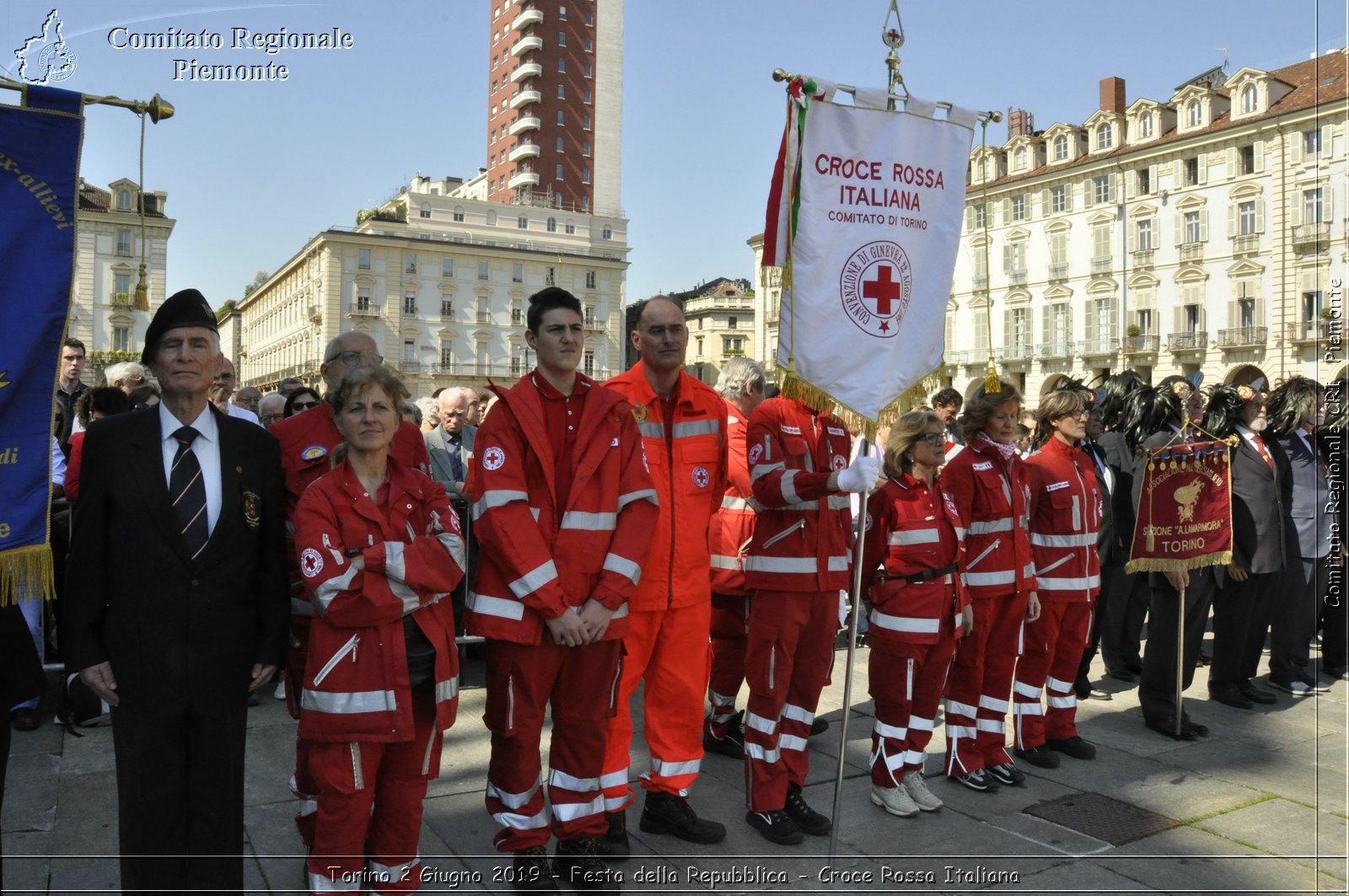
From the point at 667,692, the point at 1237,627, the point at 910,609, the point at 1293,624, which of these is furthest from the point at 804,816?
the point at 1293,624

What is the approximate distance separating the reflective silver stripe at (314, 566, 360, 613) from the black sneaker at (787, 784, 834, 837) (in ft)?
7.93

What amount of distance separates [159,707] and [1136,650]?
7373mm

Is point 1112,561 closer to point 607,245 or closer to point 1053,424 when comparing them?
point 1053,424

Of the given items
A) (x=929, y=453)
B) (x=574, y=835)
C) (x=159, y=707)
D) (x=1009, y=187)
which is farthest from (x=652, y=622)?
(x=1009, y=187)

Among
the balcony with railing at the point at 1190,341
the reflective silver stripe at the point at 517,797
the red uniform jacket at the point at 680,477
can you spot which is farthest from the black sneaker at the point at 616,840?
the balcony with railing at the point at 1190,341

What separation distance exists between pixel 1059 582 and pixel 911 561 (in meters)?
1.45

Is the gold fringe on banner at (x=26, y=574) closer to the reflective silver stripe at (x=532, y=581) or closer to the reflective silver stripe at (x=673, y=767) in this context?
the reflective silver stripe at (x=532, y=581)

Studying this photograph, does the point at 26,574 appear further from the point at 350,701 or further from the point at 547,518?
the point at 547,518

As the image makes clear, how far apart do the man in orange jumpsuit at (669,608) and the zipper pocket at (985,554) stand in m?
1.65

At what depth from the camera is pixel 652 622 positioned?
4.45 metres

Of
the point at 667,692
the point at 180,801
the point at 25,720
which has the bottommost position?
the point at 25,720

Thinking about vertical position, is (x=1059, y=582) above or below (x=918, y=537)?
below

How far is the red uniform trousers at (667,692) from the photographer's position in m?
4.43

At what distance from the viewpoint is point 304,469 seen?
12.6 feet
